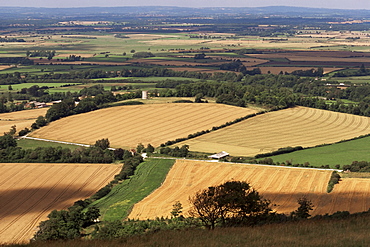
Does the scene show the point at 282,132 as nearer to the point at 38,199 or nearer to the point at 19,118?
the point at 38,199

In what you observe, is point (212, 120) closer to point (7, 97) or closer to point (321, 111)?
point (321, 111)

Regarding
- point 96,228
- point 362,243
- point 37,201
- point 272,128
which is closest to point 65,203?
point 37,201

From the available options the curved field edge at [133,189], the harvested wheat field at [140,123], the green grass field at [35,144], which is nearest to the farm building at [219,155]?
the curved field edge at [133,189]

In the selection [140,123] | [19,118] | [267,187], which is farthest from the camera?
[19,118]

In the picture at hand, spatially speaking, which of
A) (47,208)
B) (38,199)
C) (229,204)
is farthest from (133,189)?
(229,204)

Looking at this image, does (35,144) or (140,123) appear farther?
(140,123)

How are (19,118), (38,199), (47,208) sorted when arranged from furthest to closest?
(19,118) < (38,199) < (47,208)

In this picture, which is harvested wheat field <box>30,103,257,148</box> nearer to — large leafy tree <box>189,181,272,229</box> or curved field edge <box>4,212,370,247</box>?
large leafy tree <box>189,181,272,229</box>
